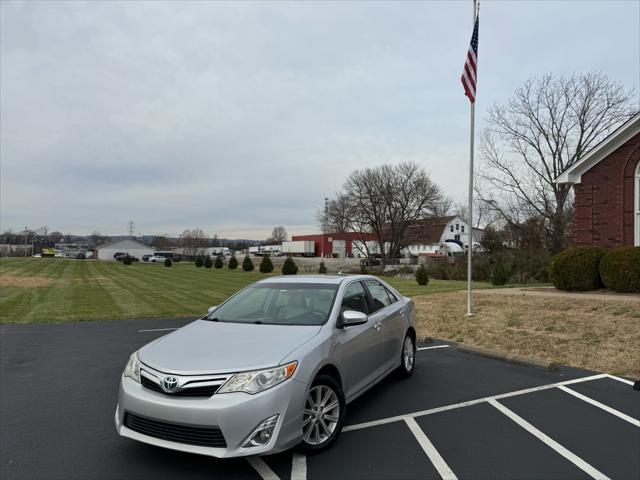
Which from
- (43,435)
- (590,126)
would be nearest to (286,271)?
(590,126)

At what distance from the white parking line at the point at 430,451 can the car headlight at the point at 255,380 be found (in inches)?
56.5

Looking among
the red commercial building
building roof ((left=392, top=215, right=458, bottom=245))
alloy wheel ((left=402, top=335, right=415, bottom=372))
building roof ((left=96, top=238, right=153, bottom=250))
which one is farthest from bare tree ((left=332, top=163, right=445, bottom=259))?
building roof ((left=96, top=238, right=153, bottom=250))

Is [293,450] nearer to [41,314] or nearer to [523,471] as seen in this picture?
[523,471]

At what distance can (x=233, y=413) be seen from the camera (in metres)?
3.38

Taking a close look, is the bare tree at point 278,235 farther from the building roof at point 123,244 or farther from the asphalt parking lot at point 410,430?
the asphalt parking lot at point 410,430

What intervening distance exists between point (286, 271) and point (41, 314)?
23.1 metres

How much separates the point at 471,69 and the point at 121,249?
10252 centimetres

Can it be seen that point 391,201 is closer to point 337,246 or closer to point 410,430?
point 337,246

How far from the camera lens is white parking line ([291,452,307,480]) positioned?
3.56 meters

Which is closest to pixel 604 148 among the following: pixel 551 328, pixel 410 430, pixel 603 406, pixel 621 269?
pixel 621 269

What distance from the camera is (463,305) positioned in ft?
41.7

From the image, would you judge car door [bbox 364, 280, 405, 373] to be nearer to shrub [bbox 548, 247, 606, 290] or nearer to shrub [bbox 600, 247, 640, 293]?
shrub [bbox 600, 247, 640, 293]

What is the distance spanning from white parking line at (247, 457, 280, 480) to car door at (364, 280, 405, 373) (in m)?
2.16

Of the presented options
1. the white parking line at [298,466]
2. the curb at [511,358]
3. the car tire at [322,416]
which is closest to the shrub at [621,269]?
the curb at [511,358]
